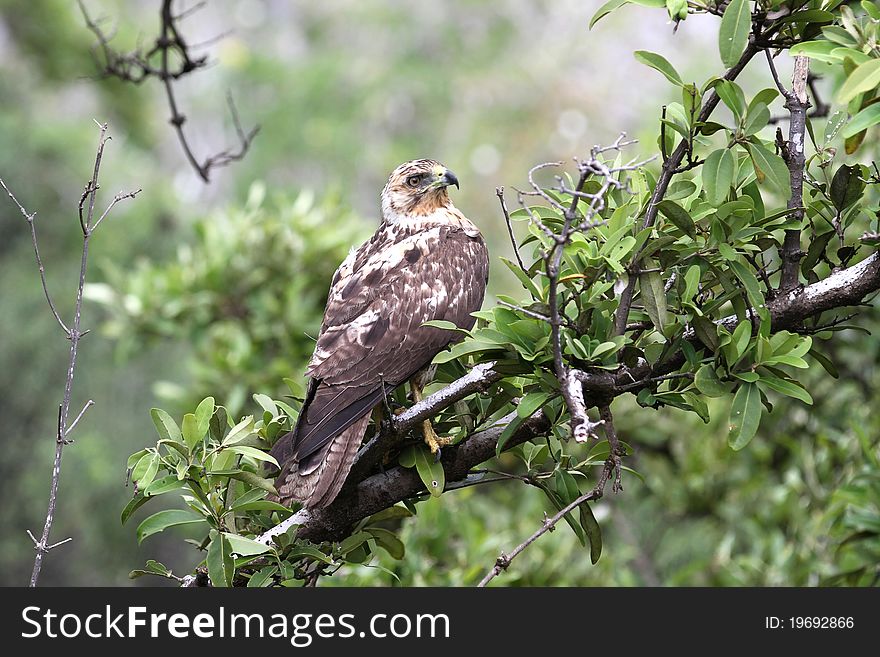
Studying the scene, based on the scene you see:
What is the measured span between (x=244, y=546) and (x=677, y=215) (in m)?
1.14

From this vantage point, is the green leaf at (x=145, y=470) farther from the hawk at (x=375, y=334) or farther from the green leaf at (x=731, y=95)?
the green leaf at (x=731, y=95)

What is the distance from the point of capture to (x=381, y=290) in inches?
119

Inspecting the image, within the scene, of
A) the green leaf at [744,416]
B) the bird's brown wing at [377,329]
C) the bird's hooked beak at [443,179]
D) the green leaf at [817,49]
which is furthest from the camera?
the bird's hooked beak at [443,179]

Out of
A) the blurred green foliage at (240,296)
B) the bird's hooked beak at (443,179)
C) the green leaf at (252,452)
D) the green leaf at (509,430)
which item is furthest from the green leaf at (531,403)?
the blurred green foliage at (240,296)

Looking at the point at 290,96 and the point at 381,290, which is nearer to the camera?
the point at 381,290

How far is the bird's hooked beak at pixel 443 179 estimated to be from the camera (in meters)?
3.62

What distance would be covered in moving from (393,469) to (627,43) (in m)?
16.7

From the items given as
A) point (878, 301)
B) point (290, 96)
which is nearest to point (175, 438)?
point (878, 301)

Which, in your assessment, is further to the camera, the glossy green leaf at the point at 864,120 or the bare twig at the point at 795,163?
the bare twig at the point at 795,163

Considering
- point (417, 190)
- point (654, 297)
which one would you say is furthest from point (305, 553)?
point (417, 190)

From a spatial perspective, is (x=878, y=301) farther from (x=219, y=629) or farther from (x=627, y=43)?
(x=627, y=43)

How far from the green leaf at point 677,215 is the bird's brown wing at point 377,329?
2.85 feet

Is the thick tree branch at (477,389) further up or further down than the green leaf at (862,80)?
further down

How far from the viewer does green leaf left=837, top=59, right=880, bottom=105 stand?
172cm
